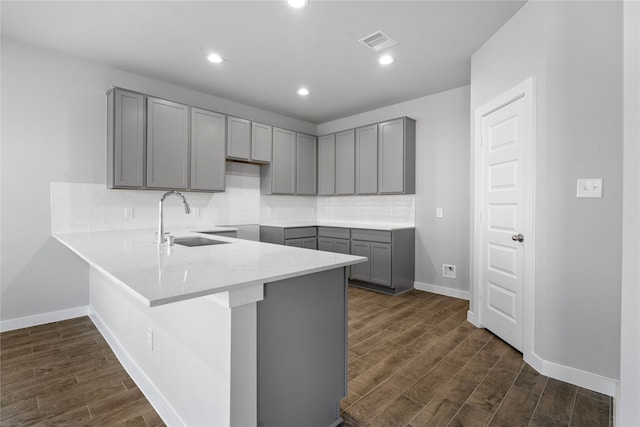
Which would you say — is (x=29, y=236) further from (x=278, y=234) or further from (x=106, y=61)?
(x=278, y=234)

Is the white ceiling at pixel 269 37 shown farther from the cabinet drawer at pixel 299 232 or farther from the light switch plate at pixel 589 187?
the cabinet drawer at pixel 299 232

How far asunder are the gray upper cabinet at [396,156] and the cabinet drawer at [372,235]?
651mm

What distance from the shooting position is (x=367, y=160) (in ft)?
15.2

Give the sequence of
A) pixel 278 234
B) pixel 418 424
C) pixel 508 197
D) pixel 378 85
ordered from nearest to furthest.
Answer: pixel 418 424 < pixel 508 197 < pixel 378 85 < pixel 278 234

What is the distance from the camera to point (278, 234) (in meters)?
4.54

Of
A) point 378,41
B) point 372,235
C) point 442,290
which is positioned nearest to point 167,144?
point 378,41

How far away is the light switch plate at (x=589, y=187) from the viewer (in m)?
1.90

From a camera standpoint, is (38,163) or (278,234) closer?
(38,163)

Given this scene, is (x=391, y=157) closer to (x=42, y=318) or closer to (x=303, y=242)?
(x=303, y=242)

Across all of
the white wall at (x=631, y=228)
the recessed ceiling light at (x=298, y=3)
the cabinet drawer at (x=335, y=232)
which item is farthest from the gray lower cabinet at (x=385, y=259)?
the white wall at (x=631, y=228)

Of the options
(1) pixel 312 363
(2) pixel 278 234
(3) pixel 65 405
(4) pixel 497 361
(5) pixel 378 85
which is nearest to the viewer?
(1) pixel 312 363

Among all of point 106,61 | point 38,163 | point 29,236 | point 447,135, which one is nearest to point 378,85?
point 447,135

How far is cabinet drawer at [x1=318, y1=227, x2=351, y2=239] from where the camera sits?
454 centimetres

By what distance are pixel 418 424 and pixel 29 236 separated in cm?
373
